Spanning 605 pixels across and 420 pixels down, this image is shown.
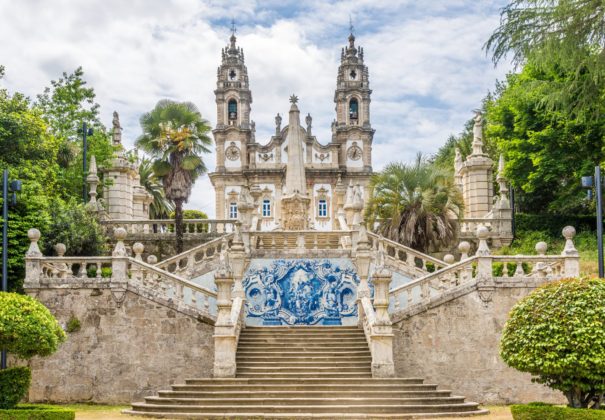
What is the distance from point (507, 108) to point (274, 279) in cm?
1709

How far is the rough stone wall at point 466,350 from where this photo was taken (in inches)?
844

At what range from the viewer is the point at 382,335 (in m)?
19.6

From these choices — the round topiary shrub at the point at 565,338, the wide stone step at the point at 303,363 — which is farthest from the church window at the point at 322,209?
the round topiary shrub at the point at 565,338

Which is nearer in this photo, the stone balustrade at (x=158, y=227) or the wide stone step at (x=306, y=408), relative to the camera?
the wide stone step at (x=306, y=408)

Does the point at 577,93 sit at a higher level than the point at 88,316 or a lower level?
higher

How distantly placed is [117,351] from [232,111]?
55880 millimetres

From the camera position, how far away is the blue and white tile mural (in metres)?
23.9

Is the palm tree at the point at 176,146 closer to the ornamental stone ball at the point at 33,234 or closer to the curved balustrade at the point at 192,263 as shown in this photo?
the curved balustrade at the point at 192,263

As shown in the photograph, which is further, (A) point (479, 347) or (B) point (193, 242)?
(B) point (193, 242)

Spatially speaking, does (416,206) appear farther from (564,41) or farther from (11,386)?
(11,386)

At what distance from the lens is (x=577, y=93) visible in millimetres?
25375

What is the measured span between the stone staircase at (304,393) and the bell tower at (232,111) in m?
52.2

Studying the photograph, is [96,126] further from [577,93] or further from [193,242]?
[577,93]

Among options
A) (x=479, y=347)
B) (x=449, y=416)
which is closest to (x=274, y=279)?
(x=479, y=347)
